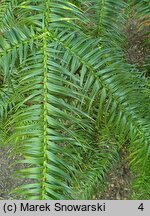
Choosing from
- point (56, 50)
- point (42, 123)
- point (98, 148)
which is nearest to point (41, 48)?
point (56, 50)

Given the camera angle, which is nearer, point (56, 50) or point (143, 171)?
point (56, 50)

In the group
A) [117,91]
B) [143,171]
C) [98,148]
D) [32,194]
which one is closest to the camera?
[32,194]

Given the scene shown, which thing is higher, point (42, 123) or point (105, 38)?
point (105, 38)

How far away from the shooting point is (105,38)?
87cm

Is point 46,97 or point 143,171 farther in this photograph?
point 143,171

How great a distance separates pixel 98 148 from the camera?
1.13 metres

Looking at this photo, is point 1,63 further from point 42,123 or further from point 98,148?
point 98,148

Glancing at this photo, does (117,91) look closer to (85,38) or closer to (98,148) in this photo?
(85,38)

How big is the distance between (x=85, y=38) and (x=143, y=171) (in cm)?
36

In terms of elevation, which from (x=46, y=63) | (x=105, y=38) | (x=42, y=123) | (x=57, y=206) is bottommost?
(x=57, y=206)

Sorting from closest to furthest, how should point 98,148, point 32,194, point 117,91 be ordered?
point 32,194
point 117,91
point 98,148

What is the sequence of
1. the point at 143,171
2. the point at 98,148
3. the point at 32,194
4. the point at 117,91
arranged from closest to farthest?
1. the point at 32,194
2. the point at 117,91
3. the point at 143,171
4. the point at 98,148

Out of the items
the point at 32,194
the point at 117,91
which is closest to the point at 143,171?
the point at 117,91

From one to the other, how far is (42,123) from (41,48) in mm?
148
